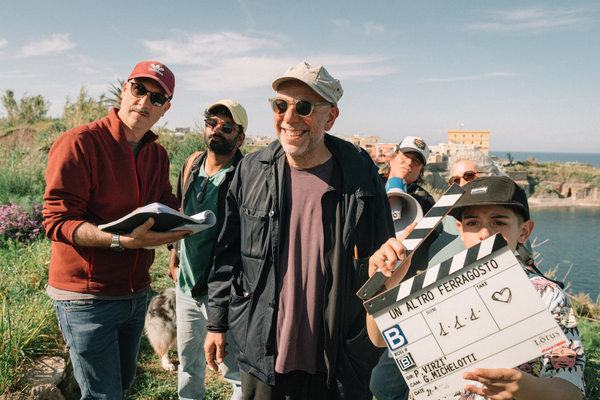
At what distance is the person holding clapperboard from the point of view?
4.55 feet

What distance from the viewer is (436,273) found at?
4.89 ft

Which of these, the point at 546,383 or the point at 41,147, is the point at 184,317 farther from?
the point at 41,147

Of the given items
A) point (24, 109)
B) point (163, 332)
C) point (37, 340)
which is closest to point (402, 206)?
point (163, 332)

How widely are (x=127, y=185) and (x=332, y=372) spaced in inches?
72.6

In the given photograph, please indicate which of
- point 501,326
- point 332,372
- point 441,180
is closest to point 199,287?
point 332,372

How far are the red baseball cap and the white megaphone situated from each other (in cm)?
205

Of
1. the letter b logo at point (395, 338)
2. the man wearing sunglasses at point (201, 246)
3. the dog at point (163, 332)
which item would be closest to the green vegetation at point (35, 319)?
the dog at point (163, 332)

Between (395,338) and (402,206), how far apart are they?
1.93 metres

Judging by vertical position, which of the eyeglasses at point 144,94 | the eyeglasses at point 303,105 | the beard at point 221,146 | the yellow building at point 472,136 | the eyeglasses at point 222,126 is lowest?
the beard at point 221,146

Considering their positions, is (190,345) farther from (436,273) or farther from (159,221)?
(436,273)

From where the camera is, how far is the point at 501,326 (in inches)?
55.3

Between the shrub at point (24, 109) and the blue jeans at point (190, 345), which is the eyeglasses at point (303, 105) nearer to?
the blue jeans at point (190, 345)

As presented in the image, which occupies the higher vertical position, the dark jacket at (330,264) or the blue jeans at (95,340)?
the dark jacket at (330,264)

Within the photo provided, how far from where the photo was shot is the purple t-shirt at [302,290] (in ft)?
6.87
